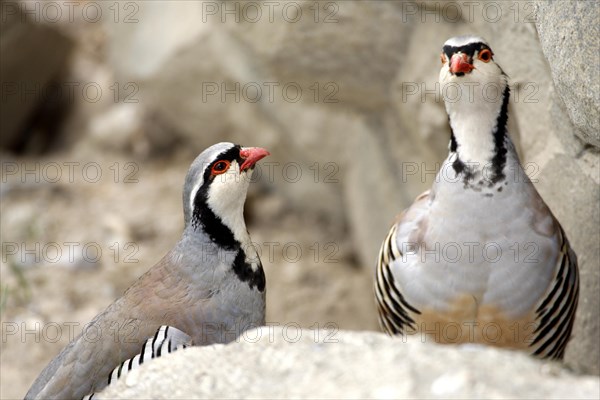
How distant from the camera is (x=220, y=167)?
373 cm

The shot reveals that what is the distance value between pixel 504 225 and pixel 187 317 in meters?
1.17

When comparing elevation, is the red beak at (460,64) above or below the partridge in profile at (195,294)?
above

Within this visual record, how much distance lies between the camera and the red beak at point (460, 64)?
11.3ft

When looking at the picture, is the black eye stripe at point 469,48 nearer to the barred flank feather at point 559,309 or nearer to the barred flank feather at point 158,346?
the barred flank feather at point 559,309

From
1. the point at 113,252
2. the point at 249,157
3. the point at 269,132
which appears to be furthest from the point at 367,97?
the point at 113,252

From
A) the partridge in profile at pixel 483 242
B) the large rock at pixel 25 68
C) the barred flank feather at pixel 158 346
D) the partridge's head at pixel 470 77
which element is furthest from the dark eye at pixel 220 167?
the large rock at pixel 25 68

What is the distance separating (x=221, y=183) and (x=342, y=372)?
4.52 ft

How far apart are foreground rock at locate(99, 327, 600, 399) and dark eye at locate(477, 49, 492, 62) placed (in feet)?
4.17

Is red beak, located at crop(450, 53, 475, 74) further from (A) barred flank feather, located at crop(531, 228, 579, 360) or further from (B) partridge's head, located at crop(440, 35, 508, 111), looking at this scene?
(A) barred flank feather, located at crop(531, 228, 579, 360)

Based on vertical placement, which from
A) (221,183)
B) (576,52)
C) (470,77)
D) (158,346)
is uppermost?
(576,52)

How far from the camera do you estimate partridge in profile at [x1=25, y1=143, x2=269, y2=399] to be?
350cm

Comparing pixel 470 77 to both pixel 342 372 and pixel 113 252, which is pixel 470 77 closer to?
pixel 342 372

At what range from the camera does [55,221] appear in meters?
7.18

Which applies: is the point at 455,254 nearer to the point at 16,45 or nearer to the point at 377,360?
the point at 377,360
